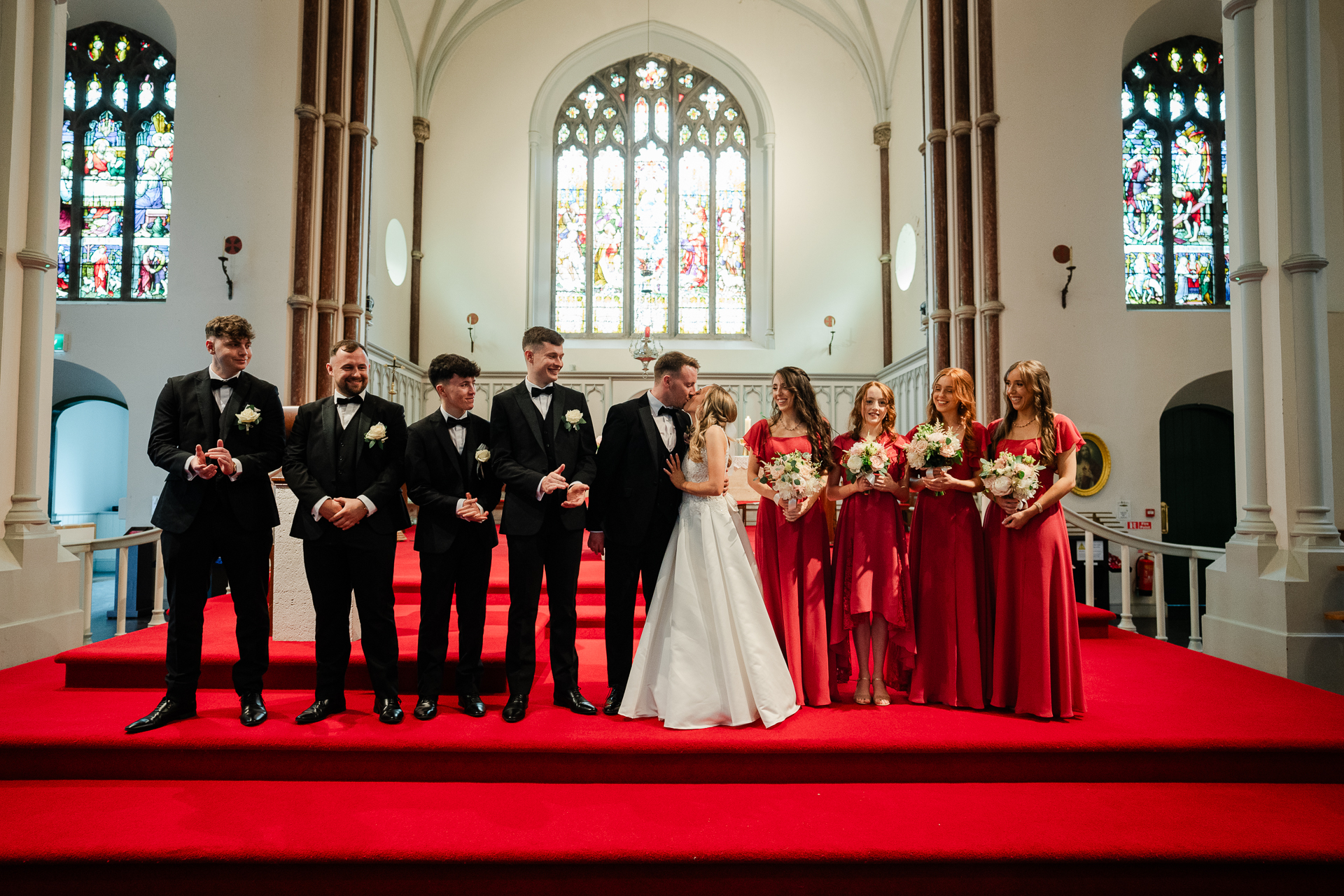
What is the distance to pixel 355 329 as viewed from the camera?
8719mm

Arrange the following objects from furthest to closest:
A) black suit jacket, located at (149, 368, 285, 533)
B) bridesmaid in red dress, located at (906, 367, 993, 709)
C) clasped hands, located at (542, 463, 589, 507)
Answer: bridesmaid in red dress, located at (906, 367, 993, 709) → clasped hands, located at (542, 463, 589, 507) → black suit jacket, located at (149, 368, 285, 533)

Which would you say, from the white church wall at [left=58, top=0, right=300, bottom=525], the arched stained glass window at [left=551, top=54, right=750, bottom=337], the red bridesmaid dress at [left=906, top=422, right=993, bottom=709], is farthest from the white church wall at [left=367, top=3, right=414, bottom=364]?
the red bridesmaid dress at [left=906, top=422, right=993, bottom=709]

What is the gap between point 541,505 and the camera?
3.50m

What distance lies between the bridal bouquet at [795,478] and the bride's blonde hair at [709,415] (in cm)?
Answer: 33

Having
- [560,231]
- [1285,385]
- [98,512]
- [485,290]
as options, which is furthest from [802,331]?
[98,512]

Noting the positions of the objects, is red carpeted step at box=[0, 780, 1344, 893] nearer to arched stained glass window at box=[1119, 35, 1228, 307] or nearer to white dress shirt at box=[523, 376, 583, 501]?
white dress shirt at box=[523, 376, 583, 501]

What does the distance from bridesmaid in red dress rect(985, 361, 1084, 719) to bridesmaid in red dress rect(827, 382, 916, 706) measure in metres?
0.43

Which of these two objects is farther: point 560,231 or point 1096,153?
point 560,231

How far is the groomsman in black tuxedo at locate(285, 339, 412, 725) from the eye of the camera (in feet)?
11.2

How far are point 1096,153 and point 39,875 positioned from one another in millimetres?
10062

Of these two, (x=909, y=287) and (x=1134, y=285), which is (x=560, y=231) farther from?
(x=1134, y=285)

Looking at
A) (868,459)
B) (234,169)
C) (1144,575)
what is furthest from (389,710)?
(1144,575)

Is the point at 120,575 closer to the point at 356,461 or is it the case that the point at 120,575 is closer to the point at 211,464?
the point at 211,464

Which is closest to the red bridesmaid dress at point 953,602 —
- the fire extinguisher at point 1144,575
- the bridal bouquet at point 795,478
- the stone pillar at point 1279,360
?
the bridal bouquet at point 795,478
